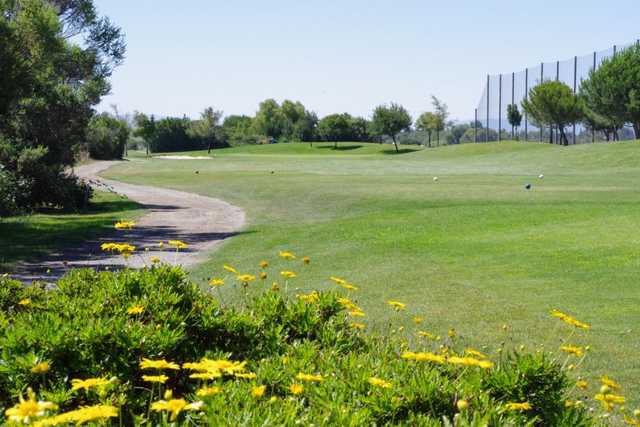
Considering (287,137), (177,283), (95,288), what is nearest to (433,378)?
(177,283)

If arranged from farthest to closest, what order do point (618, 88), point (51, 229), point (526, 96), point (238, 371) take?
point (526, 96)
point (618, 88)
point (51, 229)
point (238, 371)

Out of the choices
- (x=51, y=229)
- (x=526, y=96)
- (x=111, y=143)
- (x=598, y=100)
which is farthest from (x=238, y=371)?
(x=526, y=96)

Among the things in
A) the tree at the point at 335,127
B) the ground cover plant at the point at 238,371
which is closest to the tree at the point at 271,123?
the tree at the point at 335,127

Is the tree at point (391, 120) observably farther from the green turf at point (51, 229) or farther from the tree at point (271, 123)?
the green turf at point (51, 229)

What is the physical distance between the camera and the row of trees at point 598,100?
70062 millimetres

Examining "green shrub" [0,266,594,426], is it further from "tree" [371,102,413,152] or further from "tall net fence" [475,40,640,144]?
"tree" [371,102,413,152]

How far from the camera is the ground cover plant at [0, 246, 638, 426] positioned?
2881 millimetres

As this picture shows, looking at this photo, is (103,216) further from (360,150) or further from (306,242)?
(360,150)

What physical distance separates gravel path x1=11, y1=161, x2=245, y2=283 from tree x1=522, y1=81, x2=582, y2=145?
58.9m

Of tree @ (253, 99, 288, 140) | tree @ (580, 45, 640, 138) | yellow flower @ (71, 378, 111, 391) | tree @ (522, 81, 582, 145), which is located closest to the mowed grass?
yellow flower @ (71, 378, 111, 391)

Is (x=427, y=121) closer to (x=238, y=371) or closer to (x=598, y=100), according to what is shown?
(x=598, y=100)

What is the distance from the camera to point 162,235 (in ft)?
63.2

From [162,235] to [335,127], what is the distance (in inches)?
3889

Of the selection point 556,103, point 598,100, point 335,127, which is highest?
point 556,103
